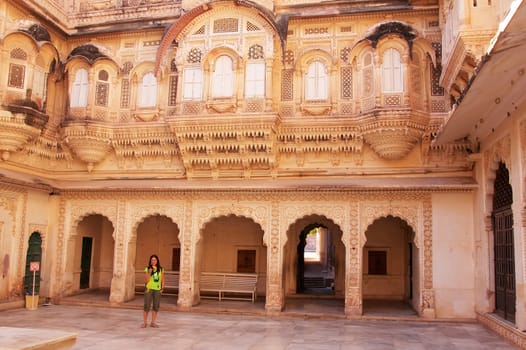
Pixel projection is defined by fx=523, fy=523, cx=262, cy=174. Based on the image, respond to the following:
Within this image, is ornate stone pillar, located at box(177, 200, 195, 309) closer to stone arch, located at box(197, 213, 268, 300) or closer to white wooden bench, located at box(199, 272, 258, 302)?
white wooden bench, located at box(199, 272, 258, 302)

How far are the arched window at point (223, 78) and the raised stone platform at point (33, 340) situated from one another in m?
7.56

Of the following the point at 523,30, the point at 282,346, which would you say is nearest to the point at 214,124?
the point at 282,346

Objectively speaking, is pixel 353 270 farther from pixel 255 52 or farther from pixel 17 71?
pixel 17 71

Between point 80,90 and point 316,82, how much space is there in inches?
240

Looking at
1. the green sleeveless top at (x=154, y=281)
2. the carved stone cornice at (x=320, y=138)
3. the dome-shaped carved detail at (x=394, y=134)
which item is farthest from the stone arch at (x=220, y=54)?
the green sleeveless top at (x=154, y=281)

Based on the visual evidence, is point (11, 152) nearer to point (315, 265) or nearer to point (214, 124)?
point (214, 124)

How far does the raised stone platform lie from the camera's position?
5281mm

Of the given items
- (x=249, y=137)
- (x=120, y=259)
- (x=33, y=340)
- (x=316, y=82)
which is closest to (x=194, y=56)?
(x=249, y=137)

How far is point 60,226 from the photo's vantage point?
13.8 m

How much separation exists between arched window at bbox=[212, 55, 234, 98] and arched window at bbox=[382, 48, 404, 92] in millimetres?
3576

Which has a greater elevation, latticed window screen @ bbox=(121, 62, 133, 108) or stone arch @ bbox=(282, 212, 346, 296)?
latticed window screen @ bbox=(121, 62, 133, 108)

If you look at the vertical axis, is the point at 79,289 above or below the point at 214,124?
below

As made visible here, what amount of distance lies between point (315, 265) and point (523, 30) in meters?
21.6

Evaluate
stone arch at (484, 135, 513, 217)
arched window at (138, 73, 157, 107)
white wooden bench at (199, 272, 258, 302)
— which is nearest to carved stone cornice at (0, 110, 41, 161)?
arched window at (138, 73, 157, 107)
